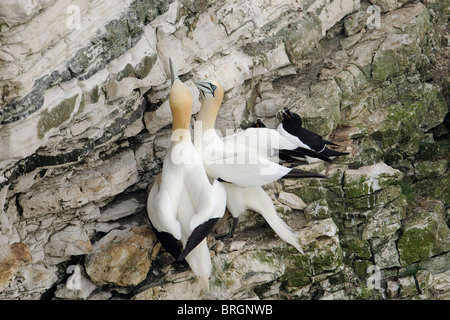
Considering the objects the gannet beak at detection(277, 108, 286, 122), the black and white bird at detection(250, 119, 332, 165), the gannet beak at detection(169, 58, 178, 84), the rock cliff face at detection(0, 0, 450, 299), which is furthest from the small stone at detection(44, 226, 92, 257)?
the gannet beak at detection(277, 108, 286, 122)

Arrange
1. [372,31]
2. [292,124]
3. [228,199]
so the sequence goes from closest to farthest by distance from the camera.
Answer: [228,199] < [292,124] < [372,31]

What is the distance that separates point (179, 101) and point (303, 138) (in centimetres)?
170

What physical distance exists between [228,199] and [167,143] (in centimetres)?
98

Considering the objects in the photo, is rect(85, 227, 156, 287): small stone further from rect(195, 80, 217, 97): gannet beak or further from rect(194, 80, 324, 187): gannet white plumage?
rect(195, 80, 217, 97): gannet beak

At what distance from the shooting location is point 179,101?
7625mm

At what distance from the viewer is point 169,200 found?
7.74 meters

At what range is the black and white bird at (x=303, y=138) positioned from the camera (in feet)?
28.5

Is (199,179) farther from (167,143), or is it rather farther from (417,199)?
(417,199)

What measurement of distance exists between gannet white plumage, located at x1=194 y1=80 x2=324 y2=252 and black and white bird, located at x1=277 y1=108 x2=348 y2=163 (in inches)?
6.1

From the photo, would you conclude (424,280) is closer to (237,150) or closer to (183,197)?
(237,150)

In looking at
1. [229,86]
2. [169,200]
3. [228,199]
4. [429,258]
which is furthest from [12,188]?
[429,258]

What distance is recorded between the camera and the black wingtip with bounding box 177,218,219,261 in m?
7.37

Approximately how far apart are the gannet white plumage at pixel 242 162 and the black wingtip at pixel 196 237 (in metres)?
0.54

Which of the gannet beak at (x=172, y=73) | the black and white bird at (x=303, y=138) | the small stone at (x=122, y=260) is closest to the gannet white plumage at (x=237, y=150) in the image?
the black and white bird at (x=303, y=138)
